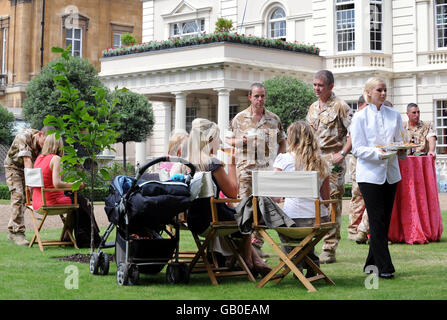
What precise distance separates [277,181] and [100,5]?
43.1 metres

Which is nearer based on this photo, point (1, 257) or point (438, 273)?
point (438, 273)

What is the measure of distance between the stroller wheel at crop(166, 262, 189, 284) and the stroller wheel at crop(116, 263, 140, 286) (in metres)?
0.33

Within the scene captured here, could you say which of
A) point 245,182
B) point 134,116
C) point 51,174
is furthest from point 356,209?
point 134,116

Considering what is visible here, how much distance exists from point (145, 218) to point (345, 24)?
23384 millimetres

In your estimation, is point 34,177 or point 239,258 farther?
point 34,177

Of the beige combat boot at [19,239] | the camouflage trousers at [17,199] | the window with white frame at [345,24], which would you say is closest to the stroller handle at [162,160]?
the beige combat boot at [19,239]

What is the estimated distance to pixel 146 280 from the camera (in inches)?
267

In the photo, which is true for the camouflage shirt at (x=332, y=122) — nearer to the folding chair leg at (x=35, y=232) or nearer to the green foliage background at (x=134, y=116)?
the folding chair leg at (x=35, y=232)

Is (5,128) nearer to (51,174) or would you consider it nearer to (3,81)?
(3,81)

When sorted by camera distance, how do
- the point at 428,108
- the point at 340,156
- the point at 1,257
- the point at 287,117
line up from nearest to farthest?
the point at 340,156 → the point at 1,257 → the point at 287,117 → the point at 428,108

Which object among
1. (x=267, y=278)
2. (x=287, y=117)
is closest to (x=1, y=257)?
(x=267, y=278)

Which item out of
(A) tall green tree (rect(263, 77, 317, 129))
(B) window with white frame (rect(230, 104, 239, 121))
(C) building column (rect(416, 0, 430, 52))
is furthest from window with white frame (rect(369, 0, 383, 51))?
(B) window with white frame (rect(230, 104, 239, 121))

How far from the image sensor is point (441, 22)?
88.1 ft
